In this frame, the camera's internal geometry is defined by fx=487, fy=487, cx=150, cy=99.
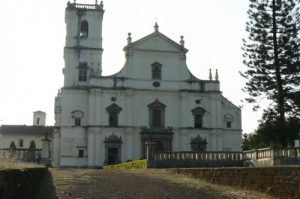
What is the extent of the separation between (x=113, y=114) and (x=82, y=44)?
7837 mm

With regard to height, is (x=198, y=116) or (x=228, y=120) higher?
(x=198, y=116)

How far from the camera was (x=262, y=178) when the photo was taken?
1406 centimetres

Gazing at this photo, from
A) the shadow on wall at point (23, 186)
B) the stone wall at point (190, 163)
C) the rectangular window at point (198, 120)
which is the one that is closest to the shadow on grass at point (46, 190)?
the shadow on wall at point (23, 186)

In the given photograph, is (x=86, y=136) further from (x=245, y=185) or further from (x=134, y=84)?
(x=245, y=185)

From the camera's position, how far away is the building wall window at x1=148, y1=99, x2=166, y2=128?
153 ft

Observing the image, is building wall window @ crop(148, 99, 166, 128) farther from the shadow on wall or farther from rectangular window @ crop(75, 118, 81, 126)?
the shadow on wall

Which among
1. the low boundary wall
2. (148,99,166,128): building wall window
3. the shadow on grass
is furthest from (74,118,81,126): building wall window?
the shadow on grass

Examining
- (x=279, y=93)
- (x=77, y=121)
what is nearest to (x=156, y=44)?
(x=77, y=121)

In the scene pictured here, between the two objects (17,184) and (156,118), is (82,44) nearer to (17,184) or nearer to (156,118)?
(156,118)

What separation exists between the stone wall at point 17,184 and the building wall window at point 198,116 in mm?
35347

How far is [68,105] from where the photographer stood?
151ft

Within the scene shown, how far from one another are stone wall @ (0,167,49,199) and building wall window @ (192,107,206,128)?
35.3 metres

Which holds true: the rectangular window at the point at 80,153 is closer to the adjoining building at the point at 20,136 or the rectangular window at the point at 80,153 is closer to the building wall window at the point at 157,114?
the building wall window at the point at 157,114

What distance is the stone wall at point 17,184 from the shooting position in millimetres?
8075
